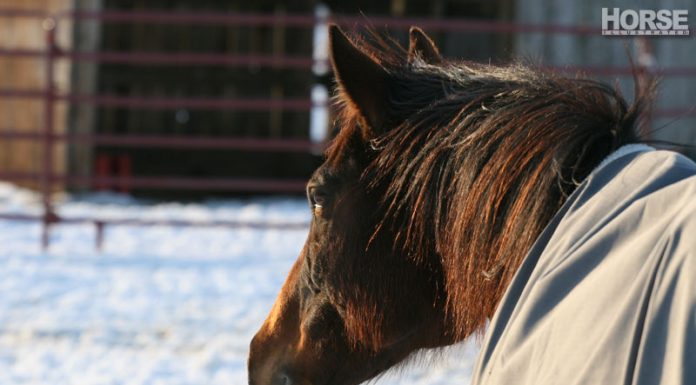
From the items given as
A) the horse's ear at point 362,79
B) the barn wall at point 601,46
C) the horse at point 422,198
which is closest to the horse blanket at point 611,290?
the horse at point 422,198

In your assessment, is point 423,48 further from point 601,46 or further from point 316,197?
point 601,46

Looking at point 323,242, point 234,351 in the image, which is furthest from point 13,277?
point 323,242

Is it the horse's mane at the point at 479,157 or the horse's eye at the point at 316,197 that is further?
the horse's eye at the point at 316,197

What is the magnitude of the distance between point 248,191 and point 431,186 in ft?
27.9

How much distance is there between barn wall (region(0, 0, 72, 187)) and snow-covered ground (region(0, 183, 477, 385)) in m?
1.86

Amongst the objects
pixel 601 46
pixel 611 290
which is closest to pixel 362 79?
pixel 611 290

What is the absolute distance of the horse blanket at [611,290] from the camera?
47.6 inches

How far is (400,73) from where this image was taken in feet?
6.23

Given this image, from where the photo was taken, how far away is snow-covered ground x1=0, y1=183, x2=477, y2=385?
3734 mm

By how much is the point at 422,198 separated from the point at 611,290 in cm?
53

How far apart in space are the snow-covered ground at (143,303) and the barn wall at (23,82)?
1865mm

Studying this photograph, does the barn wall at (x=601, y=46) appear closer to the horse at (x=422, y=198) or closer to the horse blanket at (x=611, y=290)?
the horse at (x=422, y=198)

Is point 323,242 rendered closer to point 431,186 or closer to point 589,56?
point 431,186

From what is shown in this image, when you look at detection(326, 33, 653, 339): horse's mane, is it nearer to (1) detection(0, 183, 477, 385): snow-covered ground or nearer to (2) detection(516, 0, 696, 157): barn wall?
(1) detection(0, 183, 477, 385): snow-covered ground
